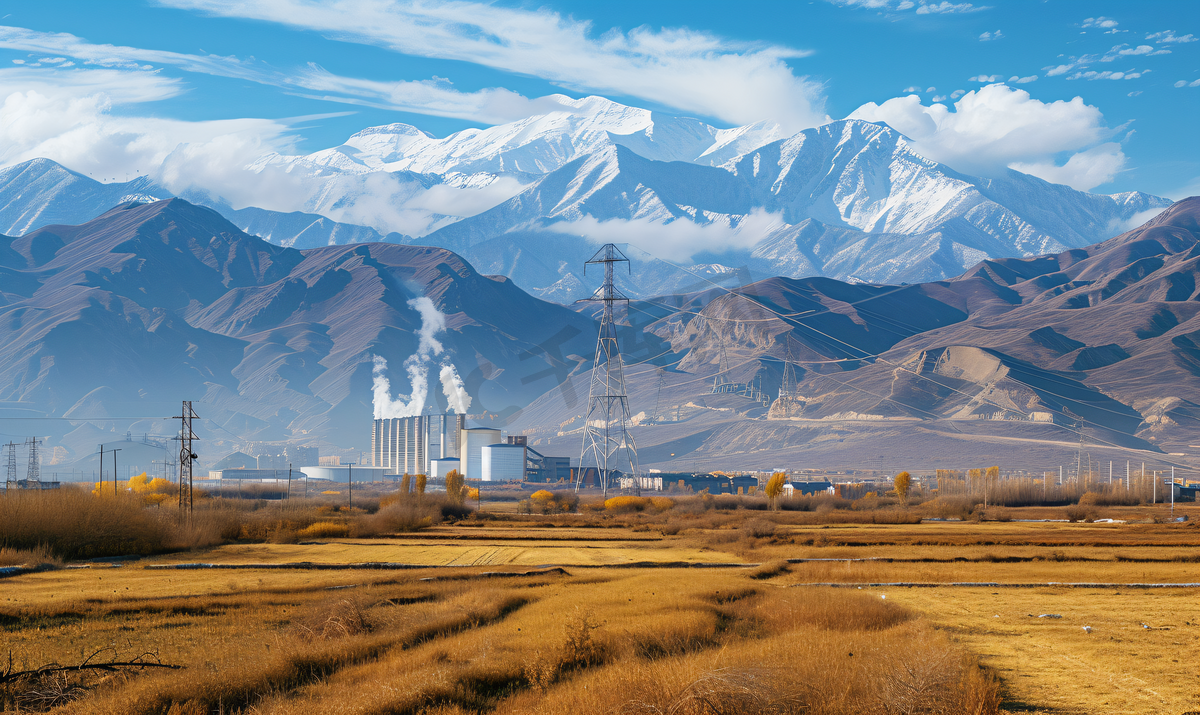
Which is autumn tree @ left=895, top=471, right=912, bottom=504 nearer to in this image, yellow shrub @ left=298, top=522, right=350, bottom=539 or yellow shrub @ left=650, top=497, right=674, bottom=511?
yellow shrub @ left=650, top=497, right=674, bottom=511

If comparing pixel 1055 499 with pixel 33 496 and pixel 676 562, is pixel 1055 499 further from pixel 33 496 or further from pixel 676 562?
pixel 33 496

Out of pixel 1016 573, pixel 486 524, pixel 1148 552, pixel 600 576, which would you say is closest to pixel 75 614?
pixel 600 576

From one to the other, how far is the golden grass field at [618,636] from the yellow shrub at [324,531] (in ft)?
69.2

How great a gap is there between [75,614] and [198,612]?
3263mm

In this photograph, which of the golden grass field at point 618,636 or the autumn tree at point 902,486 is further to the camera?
the autumn tree at point 902,486

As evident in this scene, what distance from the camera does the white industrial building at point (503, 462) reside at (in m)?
191

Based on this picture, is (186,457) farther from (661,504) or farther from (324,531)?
(661,504)

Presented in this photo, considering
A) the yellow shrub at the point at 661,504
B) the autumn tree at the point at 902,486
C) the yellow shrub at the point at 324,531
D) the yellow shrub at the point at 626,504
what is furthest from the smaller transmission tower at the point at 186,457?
the autumn tree at the point at 902,486

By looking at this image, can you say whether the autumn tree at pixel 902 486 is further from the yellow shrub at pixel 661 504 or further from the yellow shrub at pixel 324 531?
the yellow shrub at pixel 324 531

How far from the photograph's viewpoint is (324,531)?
66.2m

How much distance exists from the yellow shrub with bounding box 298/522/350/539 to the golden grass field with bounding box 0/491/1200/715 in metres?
21.1

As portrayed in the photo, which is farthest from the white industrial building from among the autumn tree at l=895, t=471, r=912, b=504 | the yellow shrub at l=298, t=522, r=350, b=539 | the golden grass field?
the golden grass field

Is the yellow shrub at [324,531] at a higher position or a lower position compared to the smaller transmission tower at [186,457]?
lower

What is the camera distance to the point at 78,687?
1672 cm
